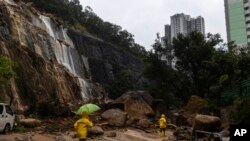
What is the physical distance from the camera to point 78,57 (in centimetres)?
5134

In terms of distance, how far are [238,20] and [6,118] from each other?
58340 millimetres

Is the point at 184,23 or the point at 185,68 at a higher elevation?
the point at 184,23

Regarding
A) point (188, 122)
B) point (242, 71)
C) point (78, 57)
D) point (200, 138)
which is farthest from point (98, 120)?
point (78, 57)

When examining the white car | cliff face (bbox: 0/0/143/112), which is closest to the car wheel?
the white car

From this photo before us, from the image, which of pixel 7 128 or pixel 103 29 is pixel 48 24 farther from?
pixel 7 128

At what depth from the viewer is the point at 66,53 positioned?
4672 cm

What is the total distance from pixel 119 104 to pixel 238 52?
497 inches

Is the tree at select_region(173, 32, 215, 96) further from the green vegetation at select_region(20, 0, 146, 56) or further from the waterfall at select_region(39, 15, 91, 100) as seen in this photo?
the green vegetation at select_region(20, 0, 146, 56)

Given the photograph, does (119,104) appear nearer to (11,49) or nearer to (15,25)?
(11,49)

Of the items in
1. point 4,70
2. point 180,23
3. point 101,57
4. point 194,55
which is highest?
point 180,23

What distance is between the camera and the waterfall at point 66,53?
4450 cm

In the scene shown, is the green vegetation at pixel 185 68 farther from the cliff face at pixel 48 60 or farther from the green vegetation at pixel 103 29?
the green vegetation at pixel 103 29

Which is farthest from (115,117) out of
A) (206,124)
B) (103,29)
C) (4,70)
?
(103,29)

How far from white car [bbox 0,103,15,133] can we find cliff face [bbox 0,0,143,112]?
235 inches
